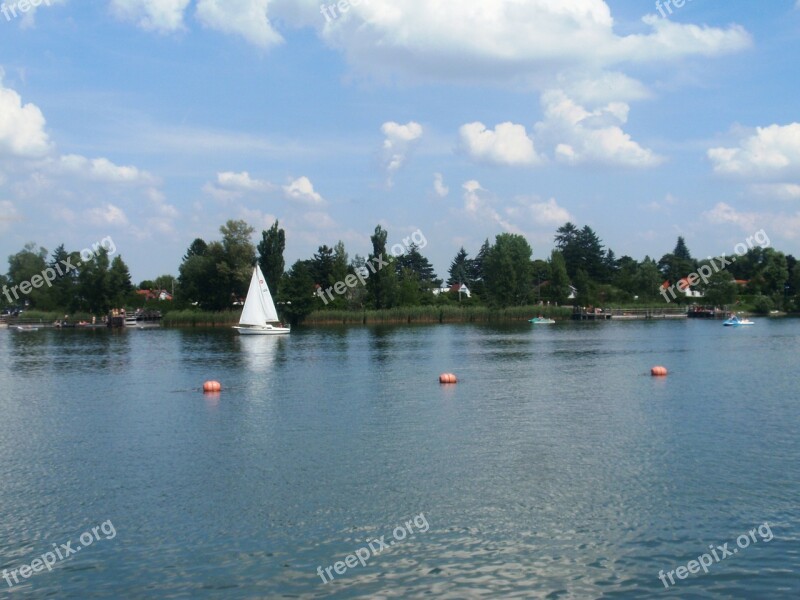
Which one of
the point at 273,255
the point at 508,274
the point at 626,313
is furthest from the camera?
the point at 626,313

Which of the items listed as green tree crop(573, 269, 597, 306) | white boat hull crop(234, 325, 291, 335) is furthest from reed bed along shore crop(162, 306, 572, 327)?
white boat hull crop(234, 325, 291, 335)

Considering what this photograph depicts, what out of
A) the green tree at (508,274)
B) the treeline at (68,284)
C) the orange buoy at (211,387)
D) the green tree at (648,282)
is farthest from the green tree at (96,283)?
the green tree at (648,282)

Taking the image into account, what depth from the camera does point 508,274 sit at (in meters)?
146

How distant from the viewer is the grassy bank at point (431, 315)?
12938 centimetres

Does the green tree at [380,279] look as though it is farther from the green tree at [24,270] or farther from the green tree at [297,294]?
the green tree at [24,270]

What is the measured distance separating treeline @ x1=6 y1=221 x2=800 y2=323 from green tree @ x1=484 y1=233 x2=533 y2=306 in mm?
203

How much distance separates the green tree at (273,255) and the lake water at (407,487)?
258 ft

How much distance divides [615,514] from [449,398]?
1998 centimetres

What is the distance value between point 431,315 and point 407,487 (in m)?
112

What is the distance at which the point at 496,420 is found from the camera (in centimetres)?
3158

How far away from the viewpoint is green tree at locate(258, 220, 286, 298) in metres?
124

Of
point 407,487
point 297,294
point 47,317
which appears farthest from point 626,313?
point 407,487

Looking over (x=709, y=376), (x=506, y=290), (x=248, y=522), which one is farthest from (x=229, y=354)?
(x=506, y=290)

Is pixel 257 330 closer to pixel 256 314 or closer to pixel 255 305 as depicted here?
pixel 256 314
